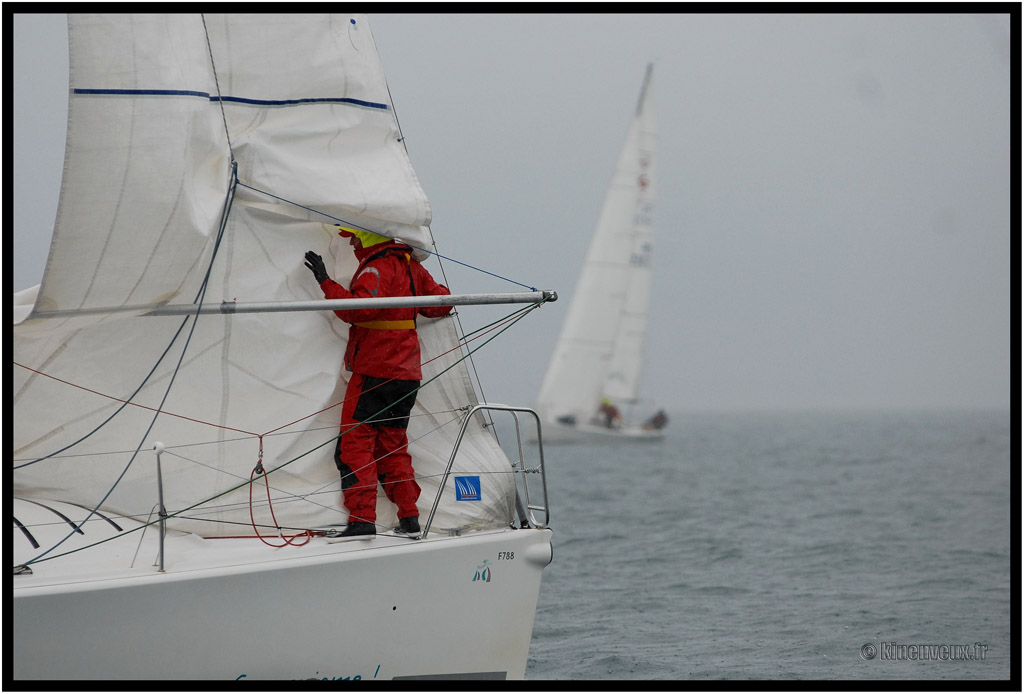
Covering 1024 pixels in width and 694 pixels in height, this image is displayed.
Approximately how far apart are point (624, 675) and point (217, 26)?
12.3 ft

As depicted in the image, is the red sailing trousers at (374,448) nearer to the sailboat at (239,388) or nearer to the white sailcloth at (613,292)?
the sailboat at (239,388)

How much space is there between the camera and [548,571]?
8.63m

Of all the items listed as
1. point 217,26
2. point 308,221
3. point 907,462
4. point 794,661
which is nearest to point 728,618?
point 794,661

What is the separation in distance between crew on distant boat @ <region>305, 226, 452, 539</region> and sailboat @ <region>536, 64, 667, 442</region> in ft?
73.7

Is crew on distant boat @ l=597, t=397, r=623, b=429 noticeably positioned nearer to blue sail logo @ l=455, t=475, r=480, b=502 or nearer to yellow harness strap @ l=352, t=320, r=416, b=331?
blue sail logo @ l=455, t=475, r=480, b=502

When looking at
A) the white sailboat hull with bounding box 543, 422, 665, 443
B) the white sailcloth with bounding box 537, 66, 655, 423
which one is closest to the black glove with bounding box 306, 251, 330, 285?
the white sailcloth with bounding box 537, 66, 655, 423

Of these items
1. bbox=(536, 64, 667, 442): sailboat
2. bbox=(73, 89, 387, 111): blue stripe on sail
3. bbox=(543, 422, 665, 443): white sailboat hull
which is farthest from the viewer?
bbox=(543, 422, 665, 443): white sailboat hull

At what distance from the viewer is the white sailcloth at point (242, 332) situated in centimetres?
435

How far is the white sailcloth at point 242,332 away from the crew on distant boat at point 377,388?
154 millimetres

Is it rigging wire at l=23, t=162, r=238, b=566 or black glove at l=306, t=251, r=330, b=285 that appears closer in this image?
rigging wire at l=23, t=162, r=238, b=566

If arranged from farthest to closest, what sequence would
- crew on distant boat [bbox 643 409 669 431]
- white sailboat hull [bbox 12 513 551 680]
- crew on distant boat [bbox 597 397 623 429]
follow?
crew on distant boat [bbox 643 409 669 431] → crew on distant boat [bbox 597 397 623 429] → white sailboat hull [bbox 12 513 551 680]

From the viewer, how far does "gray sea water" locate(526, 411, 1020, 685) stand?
5.94 metres

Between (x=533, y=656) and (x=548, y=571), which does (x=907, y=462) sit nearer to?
(x=548, y=571)

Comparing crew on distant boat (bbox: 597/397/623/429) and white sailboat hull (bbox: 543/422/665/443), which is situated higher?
crew on distant boat (bbox: 597/397/623/429)
